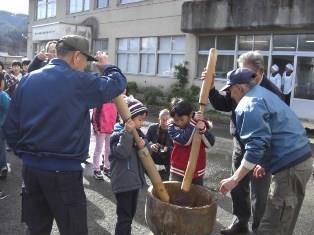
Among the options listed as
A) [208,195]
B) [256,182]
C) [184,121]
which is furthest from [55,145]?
→ [256,182]

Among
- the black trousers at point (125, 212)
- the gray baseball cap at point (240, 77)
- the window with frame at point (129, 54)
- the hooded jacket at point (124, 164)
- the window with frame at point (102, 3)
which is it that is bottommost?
the black trousers at point (125, 212)

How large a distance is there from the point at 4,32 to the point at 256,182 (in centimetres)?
8943

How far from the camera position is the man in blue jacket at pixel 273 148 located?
10.3 ft

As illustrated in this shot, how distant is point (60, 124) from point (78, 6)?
26255mm

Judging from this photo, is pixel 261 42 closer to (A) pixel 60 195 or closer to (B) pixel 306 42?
(B) pixel 306 42

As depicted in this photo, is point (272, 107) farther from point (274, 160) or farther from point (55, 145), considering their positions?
point (55, 145)

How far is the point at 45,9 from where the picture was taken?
3297 centimetres

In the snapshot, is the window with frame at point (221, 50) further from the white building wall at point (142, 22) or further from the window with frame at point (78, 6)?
the window with frame at point (78, 6)

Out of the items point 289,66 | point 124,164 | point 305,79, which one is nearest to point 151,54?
point 289,66

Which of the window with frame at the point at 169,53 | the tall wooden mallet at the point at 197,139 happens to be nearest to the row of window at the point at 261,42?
the window with frame at the point at 169,53

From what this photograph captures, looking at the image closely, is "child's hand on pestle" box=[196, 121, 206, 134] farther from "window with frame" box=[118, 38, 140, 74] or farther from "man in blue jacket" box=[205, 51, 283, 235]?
"window with frame" box=[118, 38, 140, 74]

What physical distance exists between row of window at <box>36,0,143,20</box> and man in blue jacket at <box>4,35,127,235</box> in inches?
808

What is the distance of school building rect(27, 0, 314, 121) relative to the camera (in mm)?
14757

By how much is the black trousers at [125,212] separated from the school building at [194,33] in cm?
1159
